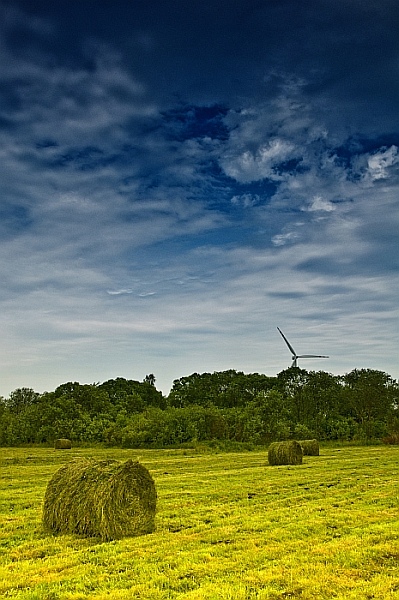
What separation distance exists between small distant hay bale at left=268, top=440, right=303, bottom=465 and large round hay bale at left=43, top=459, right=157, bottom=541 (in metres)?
15.9

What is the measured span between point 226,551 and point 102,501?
2872mm

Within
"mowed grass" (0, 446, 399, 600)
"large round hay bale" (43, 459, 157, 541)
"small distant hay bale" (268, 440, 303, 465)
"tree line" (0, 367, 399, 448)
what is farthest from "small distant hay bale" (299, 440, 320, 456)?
"large round hay bale" (43, 459, 157, 541)

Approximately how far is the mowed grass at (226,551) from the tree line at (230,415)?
33941 mm

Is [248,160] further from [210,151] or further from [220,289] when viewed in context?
[220,289]

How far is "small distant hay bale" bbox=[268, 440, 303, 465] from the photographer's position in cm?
2680

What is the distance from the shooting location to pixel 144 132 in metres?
24.0

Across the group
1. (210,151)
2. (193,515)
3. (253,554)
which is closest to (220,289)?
(210,151)

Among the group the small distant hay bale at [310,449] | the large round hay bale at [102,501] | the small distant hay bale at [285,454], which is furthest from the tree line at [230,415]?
the large round hay bale at [102,501]

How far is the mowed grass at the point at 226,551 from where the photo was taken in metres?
7.46

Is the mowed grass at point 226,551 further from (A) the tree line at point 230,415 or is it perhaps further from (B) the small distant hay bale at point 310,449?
(A) the tree line at point 230,415

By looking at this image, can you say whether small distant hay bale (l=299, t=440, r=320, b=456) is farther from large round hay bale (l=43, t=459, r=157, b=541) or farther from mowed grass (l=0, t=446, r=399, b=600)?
large round hay bale (l=43, t=459, r=157, b=541)

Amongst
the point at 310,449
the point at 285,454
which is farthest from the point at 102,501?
the point at 310,449

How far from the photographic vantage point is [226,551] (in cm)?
937

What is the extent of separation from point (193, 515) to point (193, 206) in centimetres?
1881
